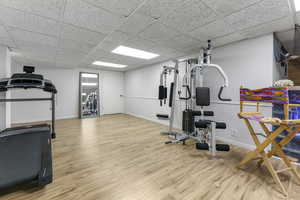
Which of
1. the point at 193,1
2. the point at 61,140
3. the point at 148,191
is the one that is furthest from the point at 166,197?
the point at 61,140

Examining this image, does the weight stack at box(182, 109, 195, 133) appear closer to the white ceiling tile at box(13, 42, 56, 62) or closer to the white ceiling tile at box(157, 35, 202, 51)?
the white ceiling tile at box(157, 35, 202, 51)

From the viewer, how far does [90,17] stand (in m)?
1.96

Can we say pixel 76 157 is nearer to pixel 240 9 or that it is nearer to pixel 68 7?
pixel 68 7

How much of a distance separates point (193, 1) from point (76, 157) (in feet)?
9.94

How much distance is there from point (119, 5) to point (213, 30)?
1.70 metres

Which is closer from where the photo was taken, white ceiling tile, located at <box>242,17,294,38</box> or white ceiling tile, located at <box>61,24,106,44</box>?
white ceiling tile, located at <box>242,17,294,38</box>

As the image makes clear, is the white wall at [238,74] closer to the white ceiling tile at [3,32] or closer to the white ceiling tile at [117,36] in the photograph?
the white ceiling tile at [117,36]

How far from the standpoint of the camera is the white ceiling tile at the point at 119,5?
1621 mm

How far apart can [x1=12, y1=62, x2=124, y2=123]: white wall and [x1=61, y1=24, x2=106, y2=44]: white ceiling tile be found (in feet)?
12.0

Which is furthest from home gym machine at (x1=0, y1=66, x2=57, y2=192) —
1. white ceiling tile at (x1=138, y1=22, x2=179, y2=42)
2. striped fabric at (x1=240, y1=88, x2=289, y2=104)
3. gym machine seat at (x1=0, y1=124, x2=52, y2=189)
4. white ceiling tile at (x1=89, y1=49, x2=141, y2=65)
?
striped fabric at (x1=240, y1=88, x2=289, y2=104)

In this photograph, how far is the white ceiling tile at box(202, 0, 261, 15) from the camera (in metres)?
Result: 1.64

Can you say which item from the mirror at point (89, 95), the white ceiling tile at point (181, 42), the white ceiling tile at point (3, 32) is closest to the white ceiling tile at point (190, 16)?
the white ceiling tile at point (181, 42)

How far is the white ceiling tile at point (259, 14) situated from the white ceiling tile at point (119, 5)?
1417 mm

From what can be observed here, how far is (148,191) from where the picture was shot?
1.56 m
